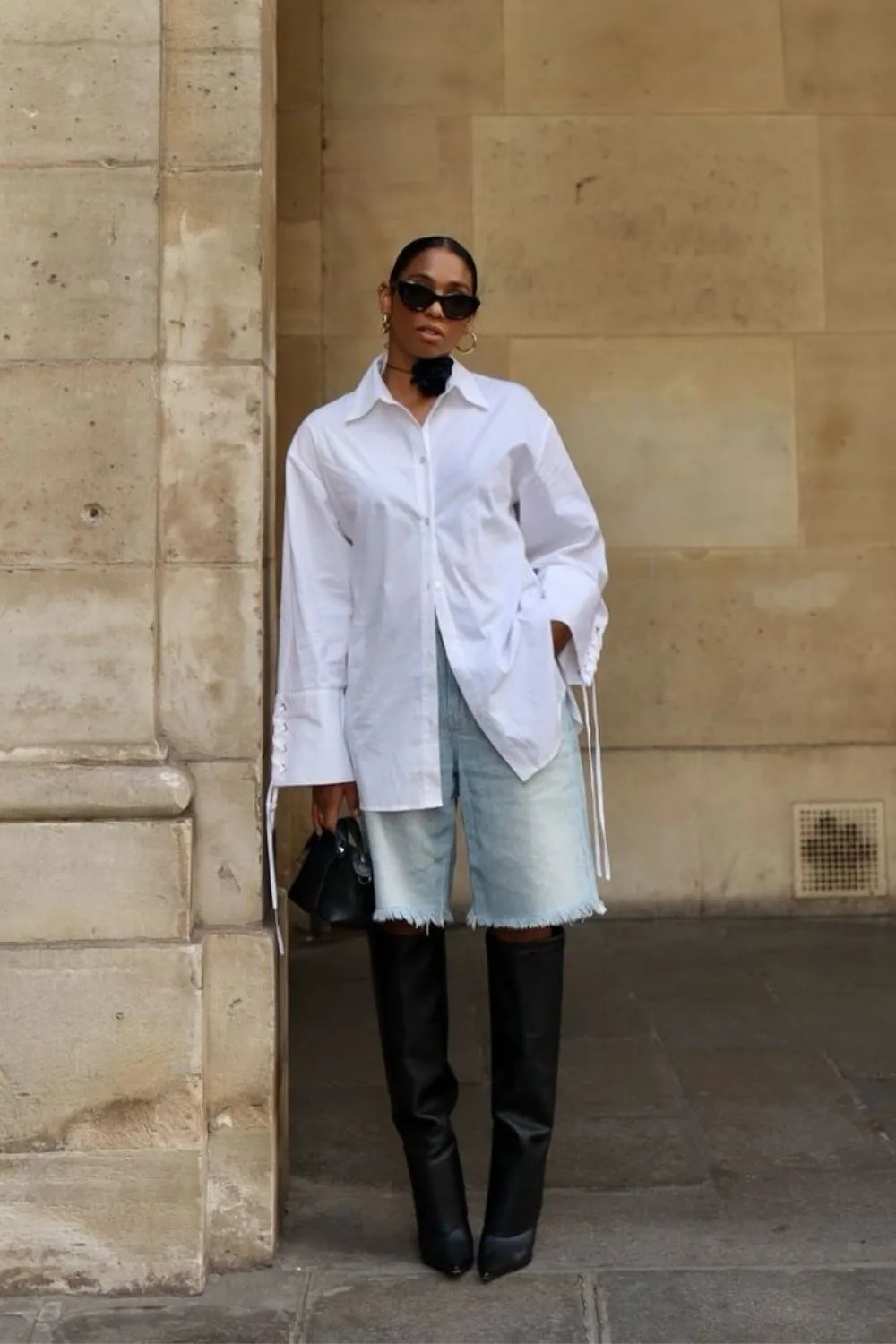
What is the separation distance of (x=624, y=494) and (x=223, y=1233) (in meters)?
3.90

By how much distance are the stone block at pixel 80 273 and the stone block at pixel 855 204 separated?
13.0ft

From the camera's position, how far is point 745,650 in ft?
20.2

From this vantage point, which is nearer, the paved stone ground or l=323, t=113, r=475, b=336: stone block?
the paved stone ground

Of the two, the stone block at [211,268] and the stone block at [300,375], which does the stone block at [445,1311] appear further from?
the stone block at [300,375]

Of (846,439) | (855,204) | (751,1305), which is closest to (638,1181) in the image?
(751,1305)

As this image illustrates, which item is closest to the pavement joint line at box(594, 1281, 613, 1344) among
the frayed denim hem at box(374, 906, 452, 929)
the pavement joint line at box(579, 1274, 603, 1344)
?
the pavement joint line at box(579, 1274, 603, 1344)

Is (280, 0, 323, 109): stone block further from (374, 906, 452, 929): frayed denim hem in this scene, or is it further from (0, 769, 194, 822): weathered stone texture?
(374, 906, 452, 929): frayed denim hem

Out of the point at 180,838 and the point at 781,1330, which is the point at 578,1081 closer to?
the point at 781,1330

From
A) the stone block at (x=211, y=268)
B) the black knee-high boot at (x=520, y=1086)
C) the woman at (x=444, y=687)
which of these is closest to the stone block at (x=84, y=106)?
the stone block at (x=211, y=268)

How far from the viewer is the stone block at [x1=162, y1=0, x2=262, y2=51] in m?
3.09

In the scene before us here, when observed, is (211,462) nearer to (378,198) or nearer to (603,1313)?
(603,1313)

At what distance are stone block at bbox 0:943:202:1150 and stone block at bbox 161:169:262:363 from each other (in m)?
1.32

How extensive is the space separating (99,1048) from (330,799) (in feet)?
2.39

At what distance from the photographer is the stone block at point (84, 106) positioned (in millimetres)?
3064
